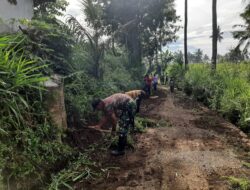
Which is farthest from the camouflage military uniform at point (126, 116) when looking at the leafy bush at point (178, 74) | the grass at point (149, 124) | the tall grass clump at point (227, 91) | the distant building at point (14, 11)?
the leafy bush at point (178, 74)

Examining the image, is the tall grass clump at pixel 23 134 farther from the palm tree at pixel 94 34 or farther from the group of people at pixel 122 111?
the palm tree at pixel 94 34

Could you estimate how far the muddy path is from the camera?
4.08 m

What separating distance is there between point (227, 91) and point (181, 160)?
497 centimetres

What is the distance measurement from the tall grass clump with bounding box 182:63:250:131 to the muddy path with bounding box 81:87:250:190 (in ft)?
1.94

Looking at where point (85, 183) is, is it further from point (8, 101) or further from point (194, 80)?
A: point (194, 80)

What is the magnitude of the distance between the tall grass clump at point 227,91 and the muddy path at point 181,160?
0.59m

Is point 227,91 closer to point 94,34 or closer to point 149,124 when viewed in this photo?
point 149,124

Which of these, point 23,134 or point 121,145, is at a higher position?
point 23,134

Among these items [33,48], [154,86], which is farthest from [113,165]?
[154,86]

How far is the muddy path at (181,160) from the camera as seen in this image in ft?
13.4

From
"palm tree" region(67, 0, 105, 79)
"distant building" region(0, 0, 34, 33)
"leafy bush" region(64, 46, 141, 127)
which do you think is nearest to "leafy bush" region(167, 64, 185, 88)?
"palm tree" region(67, 0, 105, 79)

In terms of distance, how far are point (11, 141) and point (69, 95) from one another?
8.07ft

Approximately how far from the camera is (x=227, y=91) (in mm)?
9227

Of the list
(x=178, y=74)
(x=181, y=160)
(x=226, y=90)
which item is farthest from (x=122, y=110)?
(x=178, y=74)
